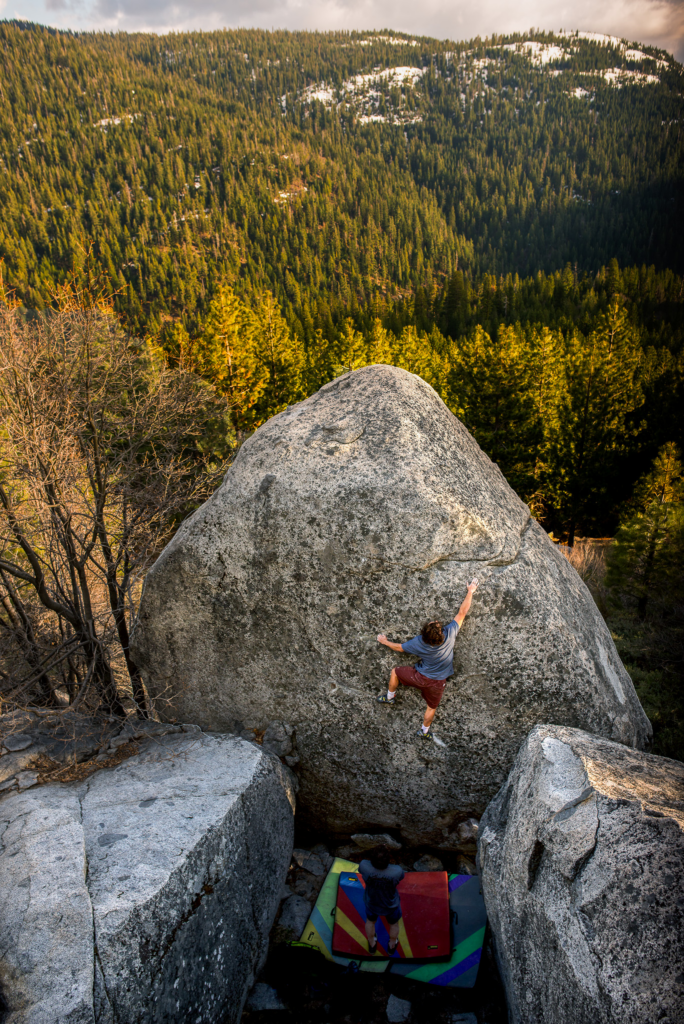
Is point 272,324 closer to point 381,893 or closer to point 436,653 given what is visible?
point 436,653

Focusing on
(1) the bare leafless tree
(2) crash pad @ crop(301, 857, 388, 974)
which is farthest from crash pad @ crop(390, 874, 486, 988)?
(1) the bare leafless tree

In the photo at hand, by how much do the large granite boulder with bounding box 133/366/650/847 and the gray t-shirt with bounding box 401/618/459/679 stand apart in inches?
11.3

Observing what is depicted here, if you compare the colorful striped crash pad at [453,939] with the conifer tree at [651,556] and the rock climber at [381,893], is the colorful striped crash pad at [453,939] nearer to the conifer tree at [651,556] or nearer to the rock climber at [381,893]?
the rock climber at [381,893]

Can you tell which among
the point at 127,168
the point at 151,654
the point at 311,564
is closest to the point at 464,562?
the point at 311,564

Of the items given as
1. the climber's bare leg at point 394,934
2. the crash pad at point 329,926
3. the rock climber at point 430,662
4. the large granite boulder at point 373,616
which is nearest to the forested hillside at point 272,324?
the large granite boulder at point 373,616

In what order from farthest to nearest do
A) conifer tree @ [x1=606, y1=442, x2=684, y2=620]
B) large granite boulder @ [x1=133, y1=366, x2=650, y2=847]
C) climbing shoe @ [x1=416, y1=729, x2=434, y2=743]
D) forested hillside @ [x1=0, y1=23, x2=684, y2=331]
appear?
forested hillside @ [x1=0, y1=23, x2=684, y2=331] → conifer tree @ [x1=606, y1=442, x2=684, y2=620] → climbing shoe @ [x1=416, y1=729, x2=434, y2=743] → large granite boulder @ [x1=133, y1=366, x2=650, y2=847]

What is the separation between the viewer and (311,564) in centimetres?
753

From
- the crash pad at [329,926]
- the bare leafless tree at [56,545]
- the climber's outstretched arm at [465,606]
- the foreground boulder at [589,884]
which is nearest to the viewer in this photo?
the foreground boulder at [589,884]

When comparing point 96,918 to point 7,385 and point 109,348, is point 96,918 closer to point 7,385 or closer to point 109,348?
point 7,385

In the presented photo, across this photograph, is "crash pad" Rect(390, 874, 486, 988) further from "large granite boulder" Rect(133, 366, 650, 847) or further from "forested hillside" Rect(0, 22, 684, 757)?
"forested hillside" Rect(0, 22, 684, 757)

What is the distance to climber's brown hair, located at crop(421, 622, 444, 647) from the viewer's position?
21.4 feet

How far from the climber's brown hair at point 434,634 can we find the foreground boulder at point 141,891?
2.71m

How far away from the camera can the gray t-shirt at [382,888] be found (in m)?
6.13

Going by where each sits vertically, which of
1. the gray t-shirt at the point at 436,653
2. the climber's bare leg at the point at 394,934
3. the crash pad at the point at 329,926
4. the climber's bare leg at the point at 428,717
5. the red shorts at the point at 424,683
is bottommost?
the crash pad at the point at 329,926
